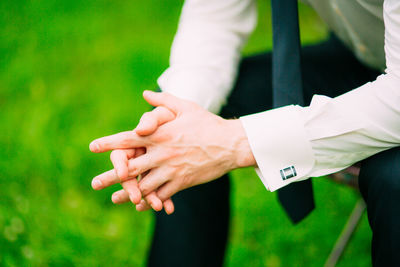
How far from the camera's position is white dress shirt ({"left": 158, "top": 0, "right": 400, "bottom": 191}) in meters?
0.98

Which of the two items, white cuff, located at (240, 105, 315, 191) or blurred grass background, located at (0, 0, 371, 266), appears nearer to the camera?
white cuff, located at (240, 105, 315, 191)

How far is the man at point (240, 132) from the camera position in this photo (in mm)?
984

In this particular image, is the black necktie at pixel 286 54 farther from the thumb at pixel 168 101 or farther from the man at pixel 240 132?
the thumb at pixel 168 101

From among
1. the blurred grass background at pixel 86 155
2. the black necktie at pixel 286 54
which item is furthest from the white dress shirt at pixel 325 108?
the blurred grass background at pixel 86 155

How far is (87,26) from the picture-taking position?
11.3ft

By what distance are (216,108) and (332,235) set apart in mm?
970

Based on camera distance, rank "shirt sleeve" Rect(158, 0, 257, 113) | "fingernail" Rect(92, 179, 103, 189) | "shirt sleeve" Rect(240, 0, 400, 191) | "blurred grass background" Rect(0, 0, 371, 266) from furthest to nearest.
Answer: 1. "blurred grass background" Rect(0, 0, 371, 266)
2. "shirt sleeve" Rect(158, 0, 257, 113)
3. "fingernail" Rect(92, 179, 103, 189)
4. "shirt sleeve" Rect(240, 0, 400, 191)

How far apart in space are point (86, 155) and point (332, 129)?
1508mm

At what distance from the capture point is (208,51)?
1.34m

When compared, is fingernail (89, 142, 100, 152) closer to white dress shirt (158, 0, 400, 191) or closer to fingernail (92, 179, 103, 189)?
fingernail (92, 179, 103, 189)

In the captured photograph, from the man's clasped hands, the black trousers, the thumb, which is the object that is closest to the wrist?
the man's clasped hands

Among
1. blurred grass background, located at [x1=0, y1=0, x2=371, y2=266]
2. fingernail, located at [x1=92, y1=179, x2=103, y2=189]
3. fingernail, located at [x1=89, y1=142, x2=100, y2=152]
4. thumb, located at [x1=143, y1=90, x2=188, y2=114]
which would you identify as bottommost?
blurred grass background, located at [x1=0, y1=0, x2=371, y2=266]

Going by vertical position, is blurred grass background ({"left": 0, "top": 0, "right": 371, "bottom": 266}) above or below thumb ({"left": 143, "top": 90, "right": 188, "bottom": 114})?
below

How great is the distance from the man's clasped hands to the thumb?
0.03m
